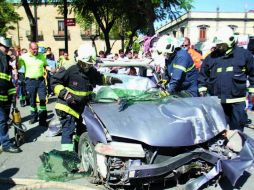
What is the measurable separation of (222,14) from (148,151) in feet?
219

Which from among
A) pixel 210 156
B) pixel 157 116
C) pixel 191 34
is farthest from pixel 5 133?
pixel 191 34

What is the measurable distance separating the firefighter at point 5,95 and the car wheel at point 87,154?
181 centimetres

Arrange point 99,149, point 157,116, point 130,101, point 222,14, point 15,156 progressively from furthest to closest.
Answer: point 222,14
point 15,156
point 130,101
point 157,116
point 99,149

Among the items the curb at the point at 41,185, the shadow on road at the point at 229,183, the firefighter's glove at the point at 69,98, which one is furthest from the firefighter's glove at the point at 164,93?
the curb at the point at 41,185

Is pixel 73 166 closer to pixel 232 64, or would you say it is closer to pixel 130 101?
pixel 130 101

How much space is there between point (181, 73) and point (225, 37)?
0.88 meters

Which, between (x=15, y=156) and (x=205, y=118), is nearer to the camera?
(x=205, y=118)

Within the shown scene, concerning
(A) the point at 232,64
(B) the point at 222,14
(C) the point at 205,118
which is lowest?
(C) the point at 205,118

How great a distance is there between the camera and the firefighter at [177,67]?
21.1 feet

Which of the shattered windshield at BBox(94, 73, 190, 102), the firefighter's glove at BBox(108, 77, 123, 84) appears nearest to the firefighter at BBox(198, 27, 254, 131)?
the shattered windshield at BBox(94, 73, 190, 102)

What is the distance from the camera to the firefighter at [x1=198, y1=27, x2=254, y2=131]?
6094 mm

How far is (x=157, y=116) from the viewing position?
4.90m

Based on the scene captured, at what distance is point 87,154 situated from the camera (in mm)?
5453

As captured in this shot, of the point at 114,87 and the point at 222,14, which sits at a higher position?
the point at 222,14
